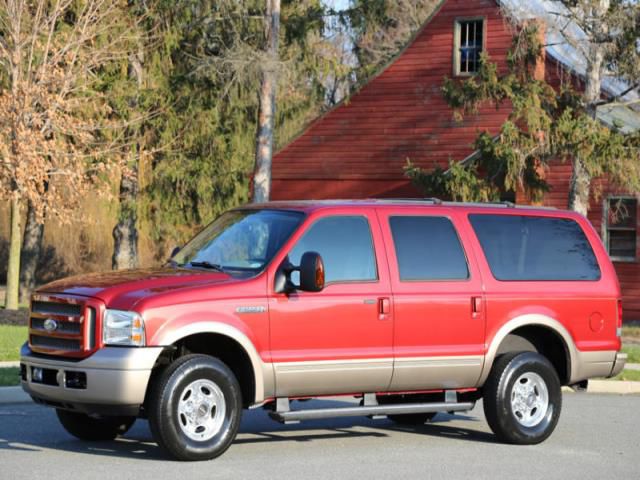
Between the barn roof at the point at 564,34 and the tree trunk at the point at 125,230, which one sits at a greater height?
the barn roof at the point at 564,34

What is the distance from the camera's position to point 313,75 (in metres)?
32.7

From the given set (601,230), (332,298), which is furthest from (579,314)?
(601,230)

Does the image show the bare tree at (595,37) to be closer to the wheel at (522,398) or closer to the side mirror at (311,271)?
the wheel at (522,398)

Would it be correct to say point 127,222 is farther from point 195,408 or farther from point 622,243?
point 195,408

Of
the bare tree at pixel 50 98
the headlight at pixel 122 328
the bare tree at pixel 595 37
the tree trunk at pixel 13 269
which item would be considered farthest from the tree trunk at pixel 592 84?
the headlight at pixel 122 328

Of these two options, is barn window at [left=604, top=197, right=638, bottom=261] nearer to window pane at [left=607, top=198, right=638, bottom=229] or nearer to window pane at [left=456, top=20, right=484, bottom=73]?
window pane at [left=607, top=198, right=638, bottom=229]

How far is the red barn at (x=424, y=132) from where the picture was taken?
31.6m

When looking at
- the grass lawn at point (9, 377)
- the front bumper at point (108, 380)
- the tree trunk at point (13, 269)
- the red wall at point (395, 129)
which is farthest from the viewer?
the red wall at point (395, 129)

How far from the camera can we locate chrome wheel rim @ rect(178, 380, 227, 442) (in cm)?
970

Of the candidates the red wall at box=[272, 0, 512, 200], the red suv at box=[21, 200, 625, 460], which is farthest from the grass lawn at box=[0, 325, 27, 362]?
the red wall at box=[272, 0, 512, 200]

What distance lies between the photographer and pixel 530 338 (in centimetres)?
1185

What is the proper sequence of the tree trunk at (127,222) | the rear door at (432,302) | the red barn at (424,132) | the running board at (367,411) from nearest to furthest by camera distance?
the running board at (367,411)
the rear door at (432,302)
the red barn at (424,132)
the tree trunk at (127,222)

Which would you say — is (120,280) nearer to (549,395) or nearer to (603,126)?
(549,395)

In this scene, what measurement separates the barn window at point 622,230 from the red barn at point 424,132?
0.08 ft
